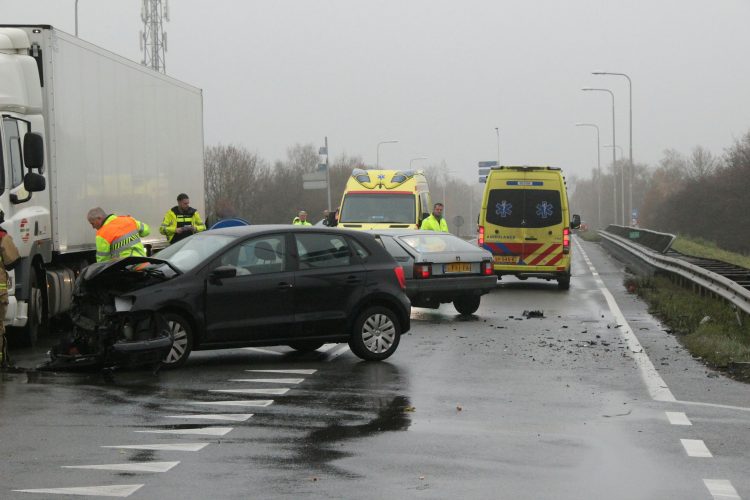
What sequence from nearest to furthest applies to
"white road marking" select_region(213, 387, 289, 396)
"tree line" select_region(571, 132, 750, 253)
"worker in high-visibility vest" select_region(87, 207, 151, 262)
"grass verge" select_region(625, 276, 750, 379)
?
"white road marking" select_region(213, 387, 289, 396), "grass verge" select_region(625, 276, 750, 379), "worker in high-visibility vest" select_region(87, 207, 151, 262), "tree line" select_region(571, 132, 750, 253)

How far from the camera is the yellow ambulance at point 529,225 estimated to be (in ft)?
83.0

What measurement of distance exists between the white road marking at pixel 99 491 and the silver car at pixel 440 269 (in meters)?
11.5

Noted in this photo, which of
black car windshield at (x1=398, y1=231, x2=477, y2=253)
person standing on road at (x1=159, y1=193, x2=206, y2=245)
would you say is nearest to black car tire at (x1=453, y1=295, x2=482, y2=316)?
black car windshield at (x1=398, y1=231, x2=477, y2=253)

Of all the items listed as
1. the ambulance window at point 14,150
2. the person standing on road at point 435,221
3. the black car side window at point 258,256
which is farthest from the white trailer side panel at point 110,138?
the person standing on road at point 435,221

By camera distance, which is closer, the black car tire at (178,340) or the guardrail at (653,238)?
the black car tire at (178,340)

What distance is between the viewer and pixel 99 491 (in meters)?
6.69

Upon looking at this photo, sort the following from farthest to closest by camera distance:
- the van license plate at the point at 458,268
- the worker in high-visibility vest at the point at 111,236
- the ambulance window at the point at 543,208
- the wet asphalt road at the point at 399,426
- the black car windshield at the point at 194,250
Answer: the ambulance window at the point at 543,208 → the van license plate at the point at 458,268 → the worker in high-visibility vest at the point at 111,236 → the black car windshield at the point at 194,250 → the wet asphalt road at the point at 399,426

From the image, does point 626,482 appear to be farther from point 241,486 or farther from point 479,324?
point 479,324

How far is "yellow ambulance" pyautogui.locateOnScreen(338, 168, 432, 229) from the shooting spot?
2945cm

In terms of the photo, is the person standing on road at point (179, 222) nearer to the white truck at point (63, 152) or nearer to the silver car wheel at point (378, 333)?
the white truck at point (63, 152)

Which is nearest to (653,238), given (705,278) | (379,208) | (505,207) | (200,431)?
(379,208)

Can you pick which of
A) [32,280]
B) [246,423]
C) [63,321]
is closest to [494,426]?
[246,423]

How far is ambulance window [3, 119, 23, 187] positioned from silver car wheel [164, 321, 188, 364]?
301cm

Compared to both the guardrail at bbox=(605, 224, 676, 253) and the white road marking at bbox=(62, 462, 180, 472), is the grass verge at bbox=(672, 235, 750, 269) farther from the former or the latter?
the white road marking at bbox=(62, 462, 180, 472)
